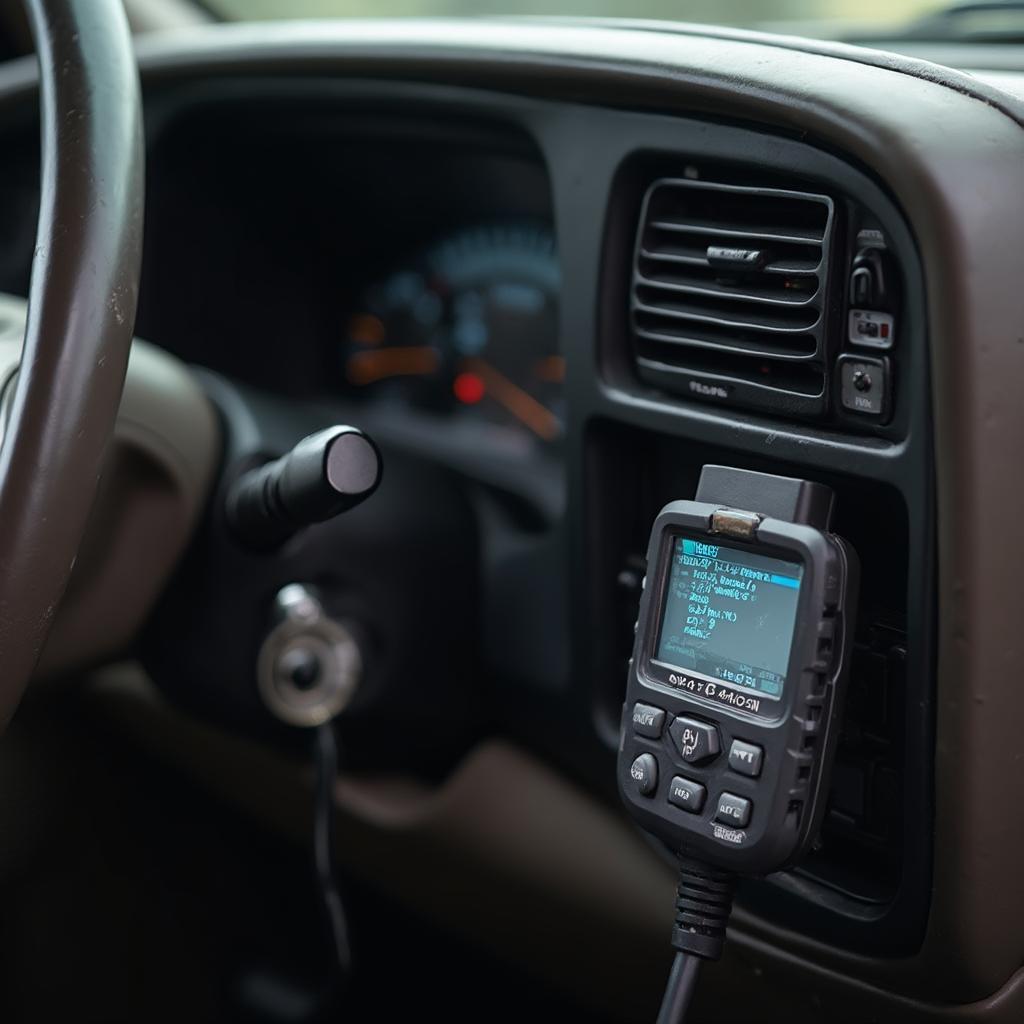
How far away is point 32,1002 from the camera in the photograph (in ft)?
4.75

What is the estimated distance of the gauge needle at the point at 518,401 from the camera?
1.42m

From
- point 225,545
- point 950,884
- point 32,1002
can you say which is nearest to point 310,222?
point 225,545

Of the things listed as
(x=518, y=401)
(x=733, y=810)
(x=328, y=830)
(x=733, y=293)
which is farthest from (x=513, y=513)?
(x=733, y=810)

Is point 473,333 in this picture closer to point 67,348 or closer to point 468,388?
point 468,388

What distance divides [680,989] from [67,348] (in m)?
0.46

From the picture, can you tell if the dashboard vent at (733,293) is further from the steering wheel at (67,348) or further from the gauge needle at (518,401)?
the gauge needle at (518,401)

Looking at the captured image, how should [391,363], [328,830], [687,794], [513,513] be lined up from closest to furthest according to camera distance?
[687,794]
[328,830]
[513,513]
[391,363]

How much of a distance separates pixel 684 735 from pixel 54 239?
415 millimetres

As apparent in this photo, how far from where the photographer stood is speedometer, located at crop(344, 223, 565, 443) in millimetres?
1433

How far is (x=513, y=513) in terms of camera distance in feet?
4.18

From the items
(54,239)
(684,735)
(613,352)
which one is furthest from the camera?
(613,352)

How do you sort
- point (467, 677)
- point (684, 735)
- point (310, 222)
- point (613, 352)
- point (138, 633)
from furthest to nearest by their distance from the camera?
point (310, 222) < point (467, 677) < point (138, 633) < point (613, 352) < point (684, 735)

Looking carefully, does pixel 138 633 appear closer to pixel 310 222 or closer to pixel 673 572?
pixel 673 572

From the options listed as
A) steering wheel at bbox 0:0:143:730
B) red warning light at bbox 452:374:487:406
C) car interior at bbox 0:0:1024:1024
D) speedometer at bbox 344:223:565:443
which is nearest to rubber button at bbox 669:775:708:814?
car interior at bbox 0:0:1024:1024
